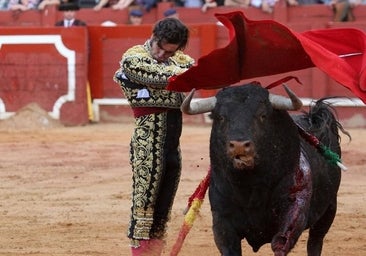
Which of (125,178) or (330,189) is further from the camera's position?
(125,178)

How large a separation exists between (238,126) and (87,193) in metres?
4.08

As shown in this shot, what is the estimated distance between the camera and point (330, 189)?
5.57 metres

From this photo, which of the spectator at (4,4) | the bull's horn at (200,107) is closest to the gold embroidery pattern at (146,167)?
the bull's horn at (200,107)

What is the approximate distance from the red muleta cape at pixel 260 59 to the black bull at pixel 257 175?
0.20m

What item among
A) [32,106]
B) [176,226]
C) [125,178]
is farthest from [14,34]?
[176,226]

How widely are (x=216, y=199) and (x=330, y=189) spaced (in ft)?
2.95

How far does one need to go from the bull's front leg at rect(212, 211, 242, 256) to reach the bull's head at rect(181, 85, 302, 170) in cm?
34

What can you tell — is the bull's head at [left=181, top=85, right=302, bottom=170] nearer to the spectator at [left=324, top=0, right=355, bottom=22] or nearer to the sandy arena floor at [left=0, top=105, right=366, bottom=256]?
the sandy arena floor at [left=0, top=105, right=366, bottom=256]

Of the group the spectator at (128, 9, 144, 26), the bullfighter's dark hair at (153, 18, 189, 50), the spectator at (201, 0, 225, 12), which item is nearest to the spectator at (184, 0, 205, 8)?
the spectator at (201, 0, 225, 12)

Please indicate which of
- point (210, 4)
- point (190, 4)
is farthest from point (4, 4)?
point (210, 4)

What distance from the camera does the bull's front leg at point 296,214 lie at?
4789 millimetres

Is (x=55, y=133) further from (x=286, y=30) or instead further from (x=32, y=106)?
(x=286, y=30)

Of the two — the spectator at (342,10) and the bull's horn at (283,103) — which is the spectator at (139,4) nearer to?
the spectator at (342,10)

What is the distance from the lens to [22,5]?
49.2 feet
